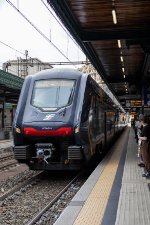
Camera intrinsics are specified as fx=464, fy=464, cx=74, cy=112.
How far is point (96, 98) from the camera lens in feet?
52.3

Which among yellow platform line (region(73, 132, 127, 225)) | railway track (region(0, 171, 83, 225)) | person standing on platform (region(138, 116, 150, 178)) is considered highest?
person standing on platform (region(138, 116, 150, 178))

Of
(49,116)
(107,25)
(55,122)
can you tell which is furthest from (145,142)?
(107,25)

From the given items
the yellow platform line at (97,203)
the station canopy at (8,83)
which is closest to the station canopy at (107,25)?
the yellow platform line at (97,203)

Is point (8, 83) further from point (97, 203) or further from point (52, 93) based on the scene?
point (97, 203)

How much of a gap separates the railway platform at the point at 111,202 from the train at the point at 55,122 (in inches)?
45.8

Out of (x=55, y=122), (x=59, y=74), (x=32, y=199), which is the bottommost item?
(x=32, y=199)

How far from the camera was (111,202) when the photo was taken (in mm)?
8234

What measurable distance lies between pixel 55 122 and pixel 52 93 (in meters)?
1.28

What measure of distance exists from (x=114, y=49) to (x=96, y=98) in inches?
236

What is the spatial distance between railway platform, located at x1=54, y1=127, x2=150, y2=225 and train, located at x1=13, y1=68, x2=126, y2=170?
116 cm

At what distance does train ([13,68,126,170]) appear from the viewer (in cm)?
1266

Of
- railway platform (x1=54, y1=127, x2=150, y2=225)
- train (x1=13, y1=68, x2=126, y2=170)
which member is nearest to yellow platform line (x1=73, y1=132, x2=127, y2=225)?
railway platform (x1=54, y1=127, x2=150, y2=225)

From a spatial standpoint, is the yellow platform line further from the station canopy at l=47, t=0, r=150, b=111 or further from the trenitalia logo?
the station canopy at l=47, t=0, r=150, b=111

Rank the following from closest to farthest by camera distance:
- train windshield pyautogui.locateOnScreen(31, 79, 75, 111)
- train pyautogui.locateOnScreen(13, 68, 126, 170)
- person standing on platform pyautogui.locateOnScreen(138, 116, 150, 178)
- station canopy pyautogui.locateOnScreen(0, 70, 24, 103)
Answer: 1. person standing on platform pyautogui.locateOnScreen(138, 116, 150, 178)
2. train pyautogui.locateOnScreen(13, 68, 126, 170)
3. train windshield pyautogui.locateOnScreen(31, 79, 75, 111)
4. station canopy pyautogui.locateOnScreen(0, 70, 24, 103)
